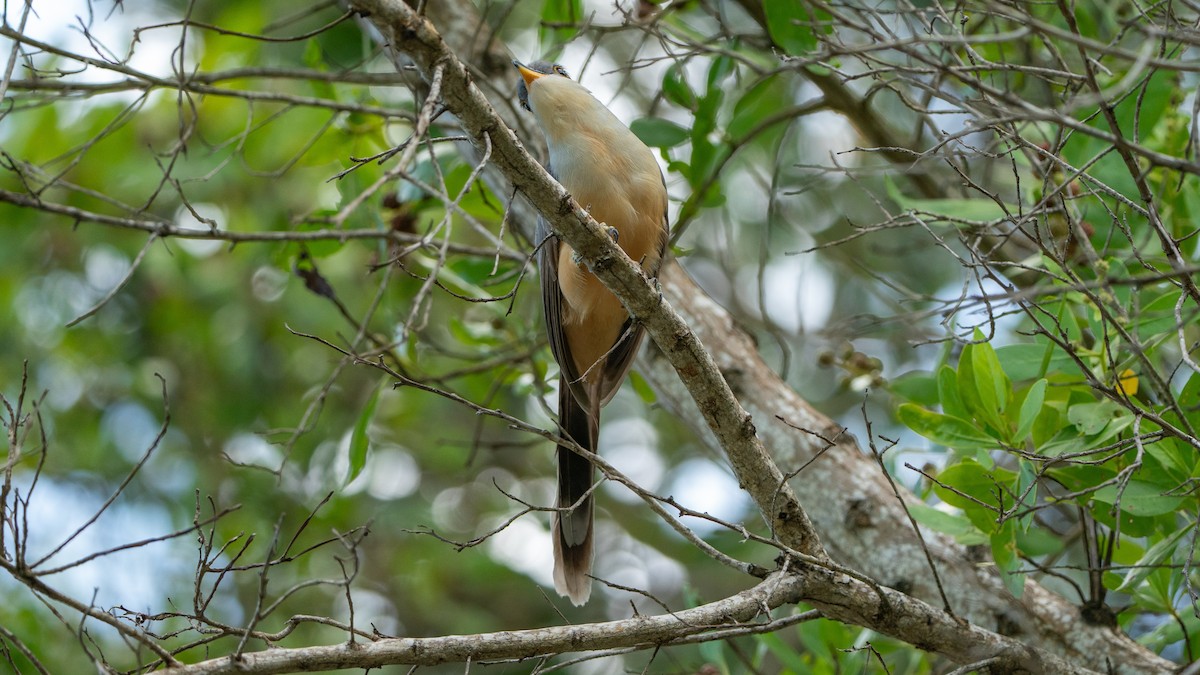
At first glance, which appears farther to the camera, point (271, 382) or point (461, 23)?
A: point (271, 382)

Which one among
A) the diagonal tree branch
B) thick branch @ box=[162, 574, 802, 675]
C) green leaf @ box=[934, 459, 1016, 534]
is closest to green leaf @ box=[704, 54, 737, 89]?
the diagonal tree branch

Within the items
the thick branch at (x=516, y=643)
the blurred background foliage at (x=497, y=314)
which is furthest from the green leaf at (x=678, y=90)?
the thick branch at (x=516, y=643)

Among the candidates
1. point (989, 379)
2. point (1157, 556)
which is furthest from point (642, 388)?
point (1157, 556)

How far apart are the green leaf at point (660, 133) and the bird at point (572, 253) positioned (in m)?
0.47

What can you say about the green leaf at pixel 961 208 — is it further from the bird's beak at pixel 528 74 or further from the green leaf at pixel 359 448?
the green leaf at pixel 359 448

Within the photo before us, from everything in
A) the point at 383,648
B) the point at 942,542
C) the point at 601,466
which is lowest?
the point at 383,648

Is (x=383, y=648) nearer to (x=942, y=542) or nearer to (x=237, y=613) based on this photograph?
(x=942, y=542)

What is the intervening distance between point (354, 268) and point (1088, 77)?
5549mm

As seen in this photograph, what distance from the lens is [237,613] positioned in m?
6.77

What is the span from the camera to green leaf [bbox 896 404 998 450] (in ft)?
10.2

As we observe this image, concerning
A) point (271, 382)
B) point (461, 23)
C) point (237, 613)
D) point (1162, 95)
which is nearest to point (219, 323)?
point (271, 382)

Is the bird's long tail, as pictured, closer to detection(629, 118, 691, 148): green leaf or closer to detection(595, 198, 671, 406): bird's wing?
detection(595, 198, 671, 406): bird's wing

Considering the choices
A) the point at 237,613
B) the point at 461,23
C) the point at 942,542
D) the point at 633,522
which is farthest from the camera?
the point at 633,522

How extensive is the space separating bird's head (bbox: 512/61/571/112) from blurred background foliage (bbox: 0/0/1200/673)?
205 mm
